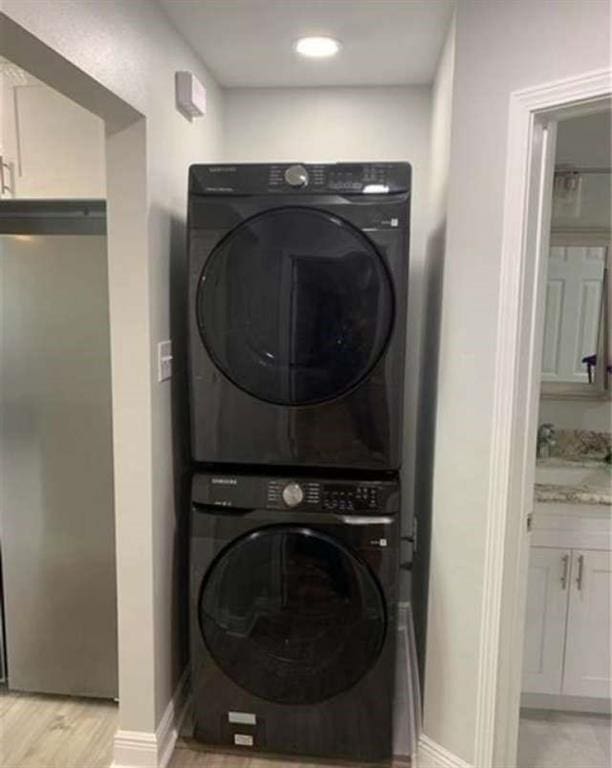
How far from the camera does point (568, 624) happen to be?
7.50ft

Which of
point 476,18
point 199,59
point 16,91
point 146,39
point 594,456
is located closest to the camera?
point 476,18

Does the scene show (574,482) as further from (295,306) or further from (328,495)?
(295,306)

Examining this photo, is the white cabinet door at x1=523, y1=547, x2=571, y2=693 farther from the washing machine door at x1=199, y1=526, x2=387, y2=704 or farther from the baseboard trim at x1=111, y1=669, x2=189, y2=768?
the baseboard trim at x1=111, y1=669, x2=189, y2=768

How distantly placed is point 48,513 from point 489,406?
162 centimetres

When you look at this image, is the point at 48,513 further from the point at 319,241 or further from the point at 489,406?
the point at 489,406

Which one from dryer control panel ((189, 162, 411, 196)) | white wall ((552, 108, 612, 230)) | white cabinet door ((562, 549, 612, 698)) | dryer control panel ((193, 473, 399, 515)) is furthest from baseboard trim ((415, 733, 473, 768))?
white wall ((552, 108, 612, 230))

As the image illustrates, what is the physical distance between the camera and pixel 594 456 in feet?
8.90

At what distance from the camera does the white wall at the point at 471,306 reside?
1593 mm

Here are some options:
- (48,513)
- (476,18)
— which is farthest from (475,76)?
(48,513)

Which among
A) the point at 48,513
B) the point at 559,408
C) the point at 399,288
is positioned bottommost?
the point at 48,513

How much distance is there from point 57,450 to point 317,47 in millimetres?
1733

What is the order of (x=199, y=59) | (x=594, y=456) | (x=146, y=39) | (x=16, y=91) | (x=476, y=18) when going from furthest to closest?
(x=594, y=456) < (x=199, y=59) < (x=16, y=91) < (x=146, y=39) < (x=476, y=18)

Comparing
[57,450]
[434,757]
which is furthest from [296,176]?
[434,757]

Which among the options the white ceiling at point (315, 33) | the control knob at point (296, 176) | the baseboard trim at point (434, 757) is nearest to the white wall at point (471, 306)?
the baseboard trim at point (434, 757)
